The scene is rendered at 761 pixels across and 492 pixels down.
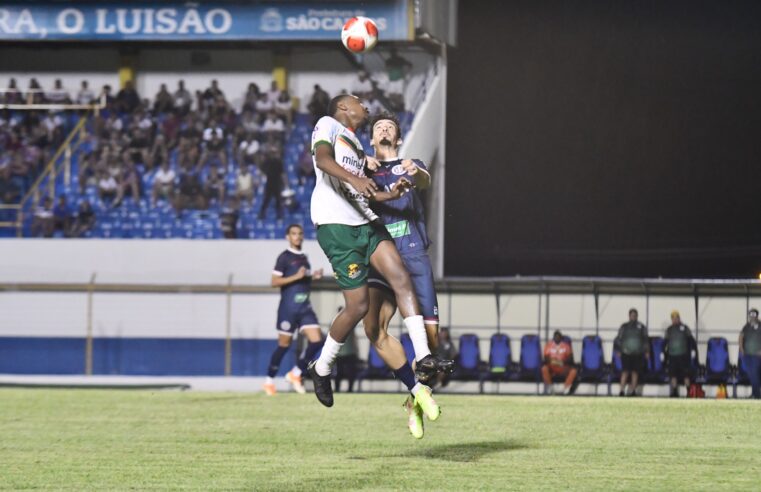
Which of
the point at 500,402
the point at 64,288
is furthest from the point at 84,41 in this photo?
the point at 500,402

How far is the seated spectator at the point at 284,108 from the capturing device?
30.9 metres

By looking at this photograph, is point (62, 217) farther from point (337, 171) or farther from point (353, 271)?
point (337, 171)

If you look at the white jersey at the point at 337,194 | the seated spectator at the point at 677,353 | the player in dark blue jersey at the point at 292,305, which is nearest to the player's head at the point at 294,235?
the player in dark blue jersey at the point at 292,305

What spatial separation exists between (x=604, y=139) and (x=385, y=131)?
21089 mm

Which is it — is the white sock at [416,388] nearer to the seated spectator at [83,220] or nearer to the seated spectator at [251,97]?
the seated spectator at [83,220]

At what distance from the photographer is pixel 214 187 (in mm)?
29516

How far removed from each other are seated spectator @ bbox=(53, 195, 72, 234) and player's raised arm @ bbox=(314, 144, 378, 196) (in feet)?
70.5

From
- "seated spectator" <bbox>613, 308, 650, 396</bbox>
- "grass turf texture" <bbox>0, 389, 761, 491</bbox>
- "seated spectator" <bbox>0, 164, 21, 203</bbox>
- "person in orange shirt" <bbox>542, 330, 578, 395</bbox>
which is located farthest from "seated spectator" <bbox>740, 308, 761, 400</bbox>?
"seated spectator" <bbox>0, 164, 21, 203</bbox>

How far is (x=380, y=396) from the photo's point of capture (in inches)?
671

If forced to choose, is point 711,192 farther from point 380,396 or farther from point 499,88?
point 380,396

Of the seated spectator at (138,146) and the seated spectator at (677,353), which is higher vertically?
the seated spectator at (138,146)

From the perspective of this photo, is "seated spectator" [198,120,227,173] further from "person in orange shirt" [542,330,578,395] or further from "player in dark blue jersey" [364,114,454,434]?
"player in dark blue jersey" [364,114,454,434]

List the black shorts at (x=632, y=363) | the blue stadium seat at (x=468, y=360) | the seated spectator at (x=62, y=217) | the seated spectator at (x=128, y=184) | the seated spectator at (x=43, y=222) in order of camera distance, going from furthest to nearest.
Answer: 1. the seated spectator at (x=128, y=184)
2. the seated spectator at (x=62, y=217)
3. the seated spectator at (x=43, y=222)
4. the blue stadium seat at (x=468, y=360)
5. the black shorts at (x=632, y=363)

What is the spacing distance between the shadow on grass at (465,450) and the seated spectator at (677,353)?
14.2m
